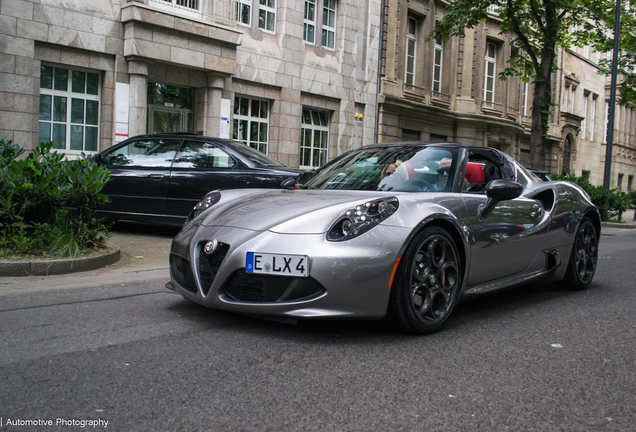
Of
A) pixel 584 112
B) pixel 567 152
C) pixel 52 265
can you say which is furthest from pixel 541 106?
pixel 584 112

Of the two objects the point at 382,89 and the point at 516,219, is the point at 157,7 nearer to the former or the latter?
the point at 382,89

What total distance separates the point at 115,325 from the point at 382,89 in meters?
18.6

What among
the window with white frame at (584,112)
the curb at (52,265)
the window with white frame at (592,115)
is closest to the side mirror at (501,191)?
the curb at (52,265)

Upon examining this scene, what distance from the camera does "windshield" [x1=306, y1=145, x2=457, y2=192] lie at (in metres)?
4.25

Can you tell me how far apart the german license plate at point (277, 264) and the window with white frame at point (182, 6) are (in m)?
12.0

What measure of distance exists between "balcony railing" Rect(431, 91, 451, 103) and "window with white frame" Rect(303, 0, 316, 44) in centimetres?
829

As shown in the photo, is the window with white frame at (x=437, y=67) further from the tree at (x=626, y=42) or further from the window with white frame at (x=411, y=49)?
the tree at (x=626, y=42)

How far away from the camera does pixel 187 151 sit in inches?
332

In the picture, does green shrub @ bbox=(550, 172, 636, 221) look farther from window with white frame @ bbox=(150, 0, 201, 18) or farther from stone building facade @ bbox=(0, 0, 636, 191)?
window with white frame @ bbox=(150, 0, 201, 18)

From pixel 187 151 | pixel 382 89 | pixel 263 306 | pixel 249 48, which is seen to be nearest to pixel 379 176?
pixel 263 306

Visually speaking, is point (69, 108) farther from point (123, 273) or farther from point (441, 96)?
point (441, 96)

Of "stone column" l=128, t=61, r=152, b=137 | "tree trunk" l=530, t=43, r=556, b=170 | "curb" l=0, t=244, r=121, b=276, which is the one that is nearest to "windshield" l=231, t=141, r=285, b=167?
"curb" l=0, t=244, r=121, b=276

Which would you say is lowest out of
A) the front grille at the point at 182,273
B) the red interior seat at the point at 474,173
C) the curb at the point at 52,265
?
the curb at the point at 52,265

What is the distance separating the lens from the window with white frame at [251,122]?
16.4 metres
